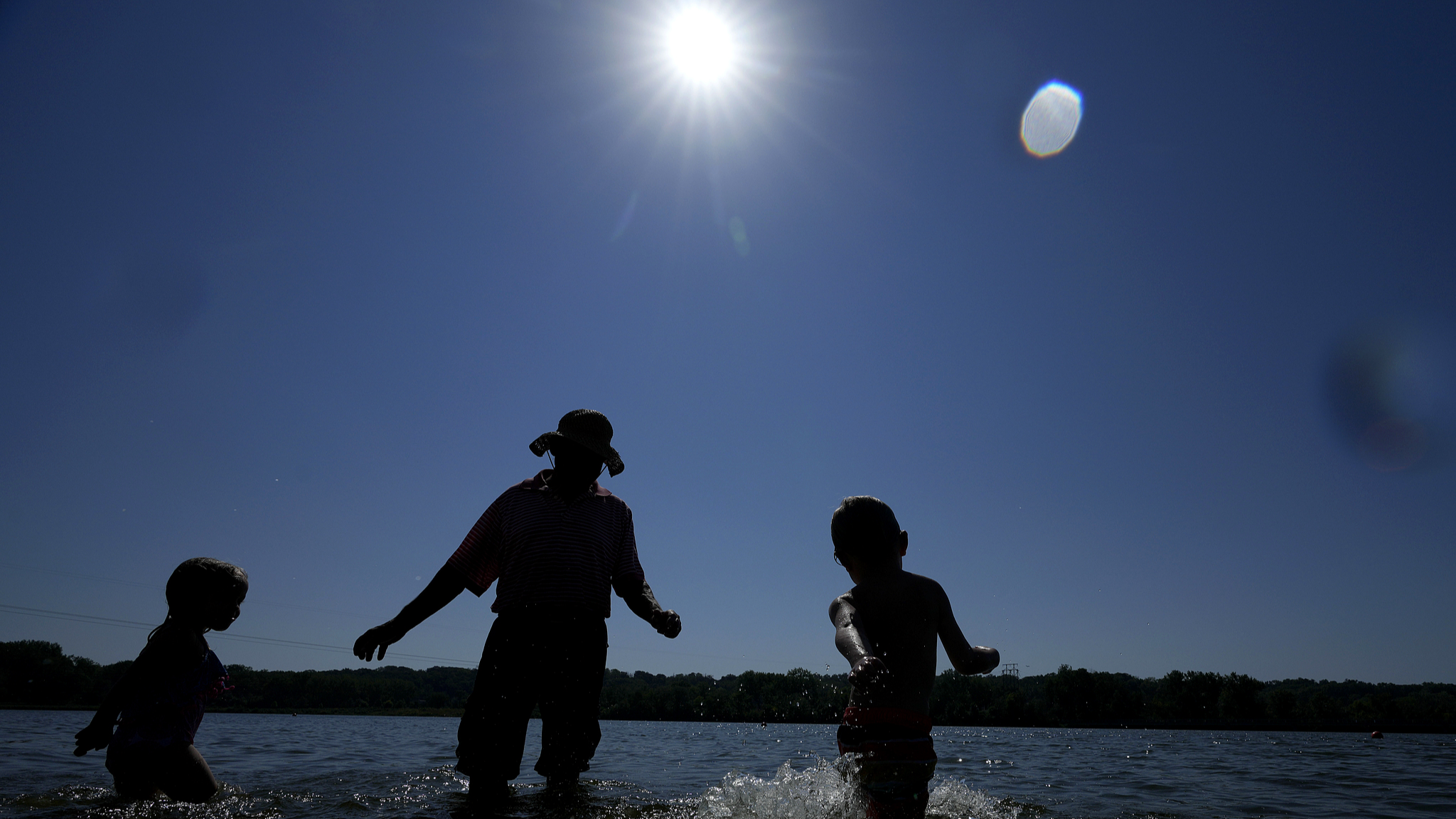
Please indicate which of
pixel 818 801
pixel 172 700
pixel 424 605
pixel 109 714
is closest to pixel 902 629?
pixel 818 801

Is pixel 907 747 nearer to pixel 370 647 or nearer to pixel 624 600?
pixel 624 600

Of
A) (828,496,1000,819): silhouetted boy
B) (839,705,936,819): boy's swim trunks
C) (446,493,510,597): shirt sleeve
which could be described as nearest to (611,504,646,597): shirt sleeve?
(446,493,510,597): shirt sleeve

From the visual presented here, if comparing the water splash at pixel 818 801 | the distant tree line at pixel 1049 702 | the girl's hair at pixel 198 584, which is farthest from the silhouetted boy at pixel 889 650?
the distant tree line at pixel 1049 702

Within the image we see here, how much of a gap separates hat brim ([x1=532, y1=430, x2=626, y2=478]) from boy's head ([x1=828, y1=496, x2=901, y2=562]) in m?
1.62

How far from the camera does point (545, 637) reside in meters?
3.91

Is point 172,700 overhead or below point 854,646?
below

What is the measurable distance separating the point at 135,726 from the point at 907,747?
3812 mm

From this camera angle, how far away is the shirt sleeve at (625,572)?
14.4ft

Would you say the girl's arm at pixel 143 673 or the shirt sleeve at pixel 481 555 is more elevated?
the shirt sleeve at pixel 481 555

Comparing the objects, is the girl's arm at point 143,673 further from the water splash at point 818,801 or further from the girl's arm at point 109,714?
the water splash at point 818,801

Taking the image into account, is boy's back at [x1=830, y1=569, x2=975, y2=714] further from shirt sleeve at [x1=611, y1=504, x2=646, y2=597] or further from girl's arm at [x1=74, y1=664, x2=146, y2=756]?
girl's arm at [x1=74, y1=664, x2=146, y2=756]

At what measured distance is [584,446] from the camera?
424 cm

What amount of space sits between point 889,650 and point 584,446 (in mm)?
2154

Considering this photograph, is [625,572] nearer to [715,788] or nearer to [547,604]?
[547,604]
